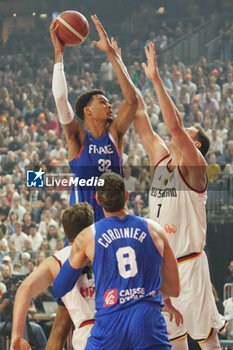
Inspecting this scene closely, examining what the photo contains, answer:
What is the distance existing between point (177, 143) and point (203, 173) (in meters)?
0.35

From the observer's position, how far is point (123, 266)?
10.4 feet

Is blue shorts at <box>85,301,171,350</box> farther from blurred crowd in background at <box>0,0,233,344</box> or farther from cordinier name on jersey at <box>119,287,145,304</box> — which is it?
blurred crowd in background at <box>0,0,233,344</box>

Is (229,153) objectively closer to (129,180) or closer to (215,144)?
(215,144)

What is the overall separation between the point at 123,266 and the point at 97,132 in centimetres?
180

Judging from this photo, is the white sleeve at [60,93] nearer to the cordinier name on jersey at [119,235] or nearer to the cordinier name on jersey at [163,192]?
the cordinier name on jersey at [163,192]

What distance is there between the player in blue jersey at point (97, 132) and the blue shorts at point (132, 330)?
60.4 inches

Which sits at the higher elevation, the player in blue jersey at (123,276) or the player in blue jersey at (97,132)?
A: the player in blue jersey at (97,132)

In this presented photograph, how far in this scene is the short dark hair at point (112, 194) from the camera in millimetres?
3258

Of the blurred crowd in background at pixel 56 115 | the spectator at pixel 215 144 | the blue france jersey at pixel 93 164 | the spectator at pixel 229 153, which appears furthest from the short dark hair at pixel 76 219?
the spectator at pixel 215 144

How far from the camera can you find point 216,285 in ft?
28.9

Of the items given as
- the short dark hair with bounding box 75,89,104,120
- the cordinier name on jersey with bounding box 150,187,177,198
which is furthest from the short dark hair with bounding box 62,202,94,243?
the short dark hair with bounding box 75,89,104,120

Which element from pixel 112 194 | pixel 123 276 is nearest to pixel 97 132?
pixel 112 194

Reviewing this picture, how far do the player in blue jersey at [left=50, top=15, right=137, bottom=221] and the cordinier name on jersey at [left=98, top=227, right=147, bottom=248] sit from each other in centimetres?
145

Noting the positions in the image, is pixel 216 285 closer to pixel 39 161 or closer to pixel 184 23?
pixel 39 161
